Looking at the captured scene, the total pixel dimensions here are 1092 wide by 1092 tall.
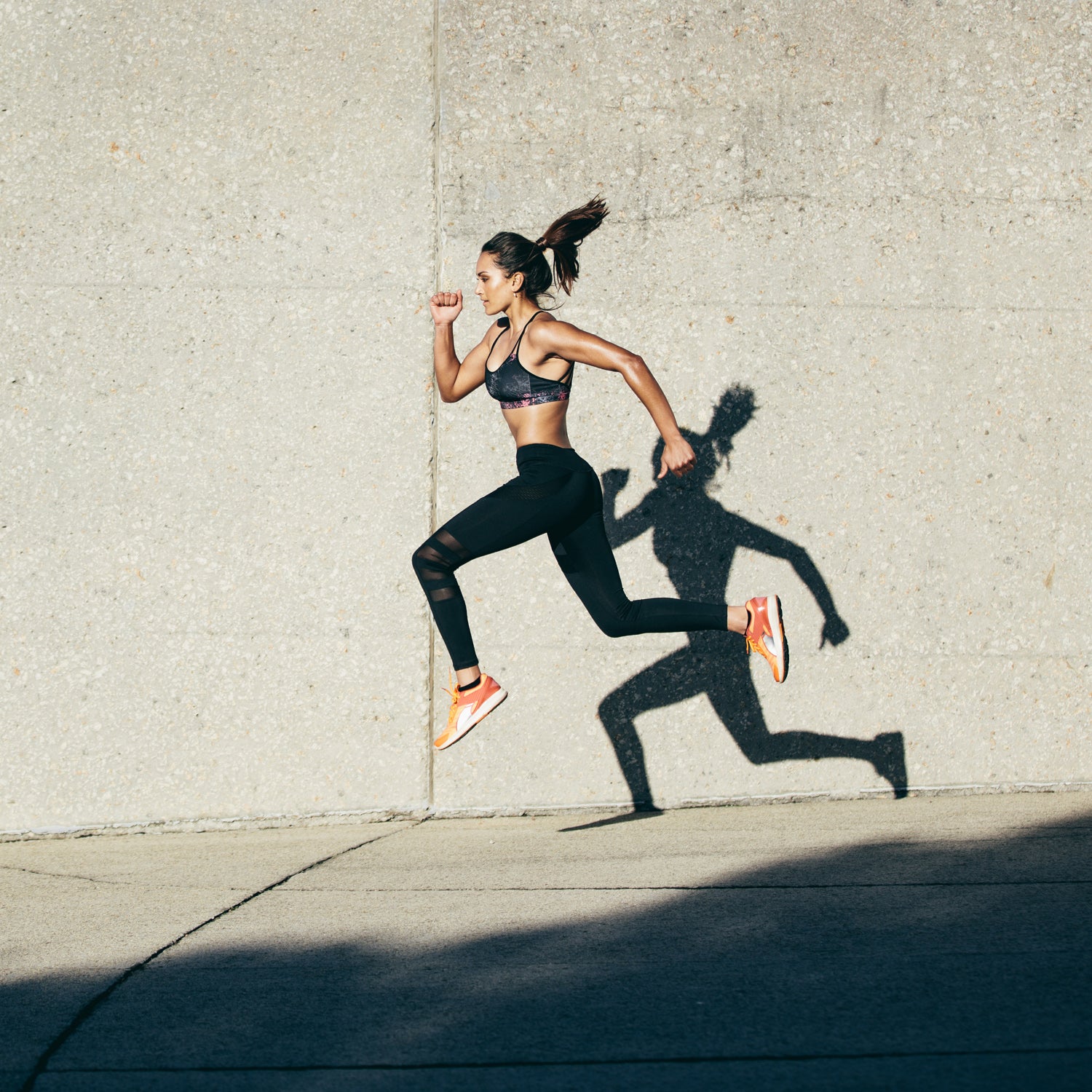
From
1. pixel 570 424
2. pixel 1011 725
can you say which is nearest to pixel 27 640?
pixel 570 424

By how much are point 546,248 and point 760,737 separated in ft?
7.39

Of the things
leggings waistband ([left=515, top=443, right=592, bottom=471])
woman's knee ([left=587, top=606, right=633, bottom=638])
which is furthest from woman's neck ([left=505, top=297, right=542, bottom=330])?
woman's knee ([left=587, top=606, right=633, bottom=638])

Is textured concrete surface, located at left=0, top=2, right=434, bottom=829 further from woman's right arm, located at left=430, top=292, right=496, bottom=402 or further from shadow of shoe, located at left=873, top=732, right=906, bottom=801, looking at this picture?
shadow of shoe, located at left=873, top=732, right=906, bottom=801

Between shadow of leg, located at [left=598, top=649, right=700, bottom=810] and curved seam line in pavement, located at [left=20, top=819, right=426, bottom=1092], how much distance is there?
1.19m

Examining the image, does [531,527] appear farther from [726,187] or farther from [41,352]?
[41,352]

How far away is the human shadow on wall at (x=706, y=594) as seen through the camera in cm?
485

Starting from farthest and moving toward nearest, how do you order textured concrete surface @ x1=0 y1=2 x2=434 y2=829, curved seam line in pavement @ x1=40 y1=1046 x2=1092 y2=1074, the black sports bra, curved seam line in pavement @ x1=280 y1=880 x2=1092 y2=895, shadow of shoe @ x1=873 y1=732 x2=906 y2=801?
shadow of shoe @ x1=873 y1=732 x2=906 y2=801, textured concrete surface @ x1=0 y1=2 x2=434 y2=829, the black sports bra, curved seam line in pavement @ x1=280 y1=880 x2=1092 y2=895, curved seam line in pavement @ x1=40 y1=1046 x2=1092 y2=1074

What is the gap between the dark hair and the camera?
4.11m

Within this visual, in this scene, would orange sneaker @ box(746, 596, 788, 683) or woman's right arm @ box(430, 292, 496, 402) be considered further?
woman's right arm @ box(430, 292, 496, 402)

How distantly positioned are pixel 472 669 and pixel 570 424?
129 cm

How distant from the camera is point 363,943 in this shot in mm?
2971

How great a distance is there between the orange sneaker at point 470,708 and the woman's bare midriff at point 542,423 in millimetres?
858

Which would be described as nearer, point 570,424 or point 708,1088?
point 708,1088

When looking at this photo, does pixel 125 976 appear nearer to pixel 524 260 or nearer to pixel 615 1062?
pixel 615 1062
